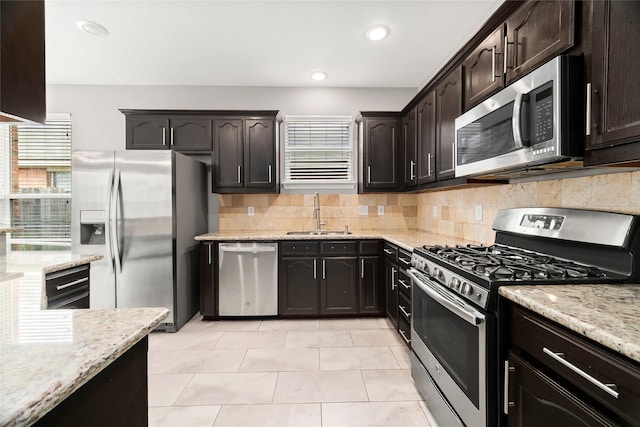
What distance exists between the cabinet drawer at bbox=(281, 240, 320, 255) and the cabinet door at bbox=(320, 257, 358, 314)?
173mm

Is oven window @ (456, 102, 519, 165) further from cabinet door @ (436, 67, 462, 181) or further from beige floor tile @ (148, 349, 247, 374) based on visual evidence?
beige floor tile @ (148, 349, 247, 374)

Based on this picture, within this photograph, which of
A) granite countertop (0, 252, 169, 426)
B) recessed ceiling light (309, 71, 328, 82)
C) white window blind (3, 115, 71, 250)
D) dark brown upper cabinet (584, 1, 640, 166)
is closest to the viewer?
granite countertop (0, 252, 169, 426)

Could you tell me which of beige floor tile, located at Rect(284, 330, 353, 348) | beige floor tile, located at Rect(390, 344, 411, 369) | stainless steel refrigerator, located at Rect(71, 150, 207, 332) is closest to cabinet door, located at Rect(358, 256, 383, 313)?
beige floor tile, located at Rect(284, 330, 353, 348)

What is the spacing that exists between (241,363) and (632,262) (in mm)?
2496

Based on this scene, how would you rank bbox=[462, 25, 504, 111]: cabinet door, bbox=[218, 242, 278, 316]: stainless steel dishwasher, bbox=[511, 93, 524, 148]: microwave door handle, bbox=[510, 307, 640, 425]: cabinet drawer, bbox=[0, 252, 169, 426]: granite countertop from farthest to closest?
bbox=[218, 242, 278, 316]: stainless steel dishwasher < bbox=[462, 25, 504, 111]: cabinet door < bbox=[511, 93, 524, 148]: microwave door handle < bbox=[510, 307, 640, 425]: cabinet drawer < bbox=[0, 252, 169, 426]: granite countertop

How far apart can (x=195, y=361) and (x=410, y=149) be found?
115 inches

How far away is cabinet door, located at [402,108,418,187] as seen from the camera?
3.17 metres

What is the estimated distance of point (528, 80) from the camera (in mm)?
1434

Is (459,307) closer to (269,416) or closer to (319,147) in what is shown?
(269,416)

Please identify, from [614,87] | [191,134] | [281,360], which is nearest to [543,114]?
[614,87]

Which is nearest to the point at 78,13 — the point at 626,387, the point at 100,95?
the point at 100,95

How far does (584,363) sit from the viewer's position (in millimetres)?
853

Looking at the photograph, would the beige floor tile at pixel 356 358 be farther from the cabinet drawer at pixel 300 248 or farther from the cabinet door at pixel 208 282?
the cabinet door at pixel 208 282

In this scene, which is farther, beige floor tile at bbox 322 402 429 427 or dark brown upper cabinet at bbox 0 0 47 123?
beige floor tile at bbox 322 402 429 427
